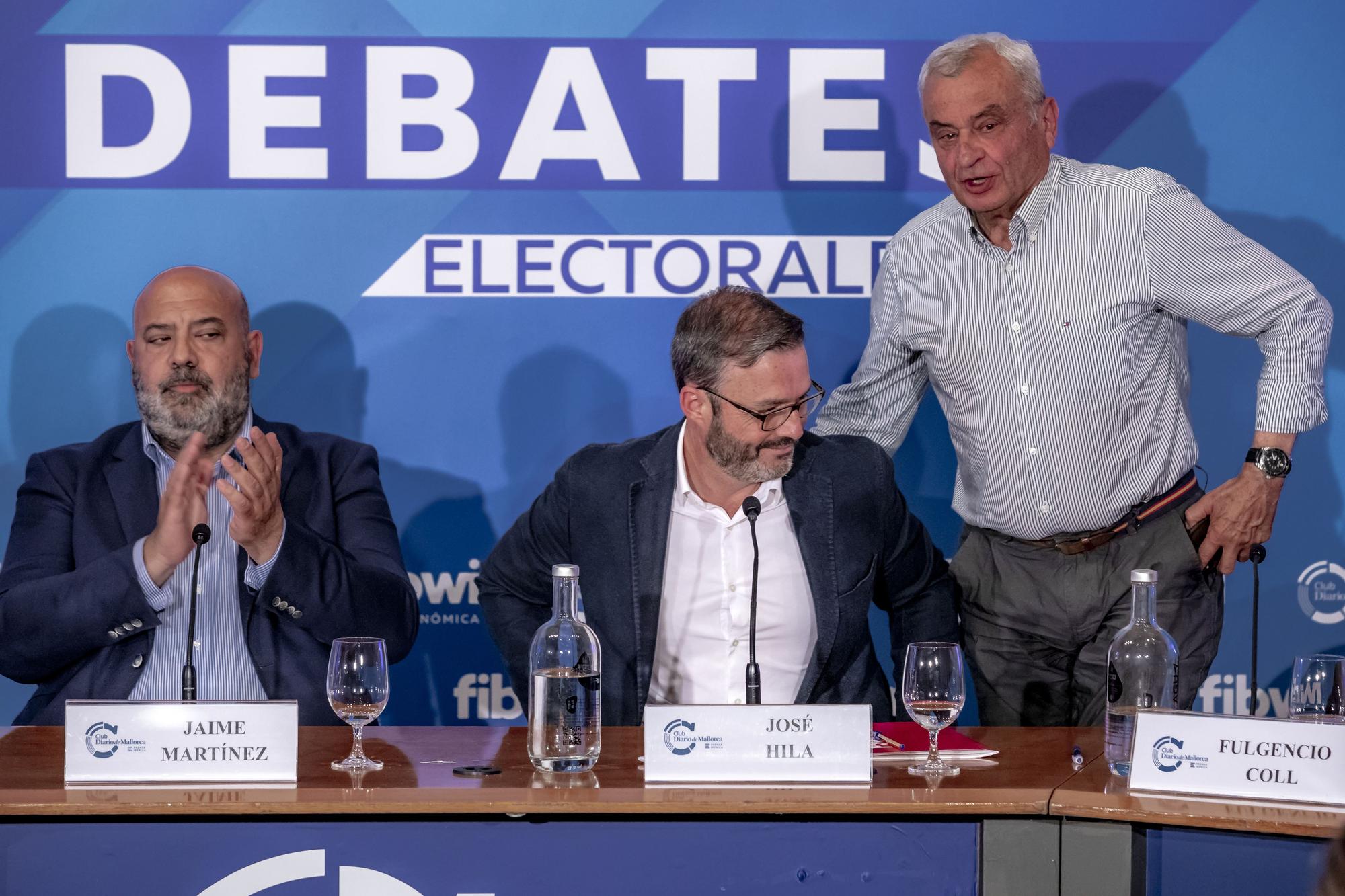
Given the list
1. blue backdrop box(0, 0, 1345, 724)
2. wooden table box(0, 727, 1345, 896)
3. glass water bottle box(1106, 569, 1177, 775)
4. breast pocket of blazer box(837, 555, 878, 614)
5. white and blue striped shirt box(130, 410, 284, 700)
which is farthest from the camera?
blue backdrop box(0, 0, 1345, 724)

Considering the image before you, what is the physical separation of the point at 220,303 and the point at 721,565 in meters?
1.31

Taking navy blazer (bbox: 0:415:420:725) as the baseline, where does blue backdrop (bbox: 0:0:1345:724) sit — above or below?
above

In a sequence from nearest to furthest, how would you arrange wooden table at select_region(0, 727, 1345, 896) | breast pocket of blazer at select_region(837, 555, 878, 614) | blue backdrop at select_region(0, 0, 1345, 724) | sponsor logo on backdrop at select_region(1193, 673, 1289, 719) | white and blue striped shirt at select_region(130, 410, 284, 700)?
wooden table at select_region(0, 727, 1345, 896) → breast pocket of blazer at select_region(837, 555, 878, 614) → white and blue striped shirt at select_region(130, 410, 284, 700) → blue backdrop at select_region(0, 0, 1345, 724) → sponsor logo on backdrop at select_region(1193, 673, 1289, 719)

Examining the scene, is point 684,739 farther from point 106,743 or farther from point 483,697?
point 483,697

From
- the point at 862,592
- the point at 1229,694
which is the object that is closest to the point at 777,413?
the point at 862,592

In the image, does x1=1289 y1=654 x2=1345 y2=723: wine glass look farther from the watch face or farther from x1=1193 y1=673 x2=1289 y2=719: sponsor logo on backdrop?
x1=1193 y1=673 x2=1289 y2=719: sponsor logo on backdrop

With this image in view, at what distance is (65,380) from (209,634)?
1.28 meters

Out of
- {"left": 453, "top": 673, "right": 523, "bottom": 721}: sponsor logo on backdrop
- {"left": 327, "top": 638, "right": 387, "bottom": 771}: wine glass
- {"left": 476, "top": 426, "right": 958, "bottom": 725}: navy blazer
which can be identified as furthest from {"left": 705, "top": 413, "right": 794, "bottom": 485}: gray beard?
{"left": 453, "top": 673, "right": 523, "bottom": 721}: sponsor logo on backdrop

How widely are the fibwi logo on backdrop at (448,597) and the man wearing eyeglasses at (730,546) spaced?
1.07m

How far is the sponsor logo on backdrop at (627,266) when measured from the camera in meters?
4.06

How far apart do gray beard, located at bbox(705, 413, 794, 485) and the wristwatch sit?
1044 millimetres

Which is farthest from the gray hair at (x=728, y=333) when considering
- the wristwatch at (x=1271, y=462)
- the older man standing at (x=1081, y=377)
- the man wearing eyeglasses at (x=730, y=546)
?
the wristwatch at (x=1271, y=462)

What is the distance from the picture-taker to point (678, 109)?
4043 mm

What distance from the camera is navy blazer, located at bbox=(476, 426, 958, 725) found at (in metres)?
2.90
